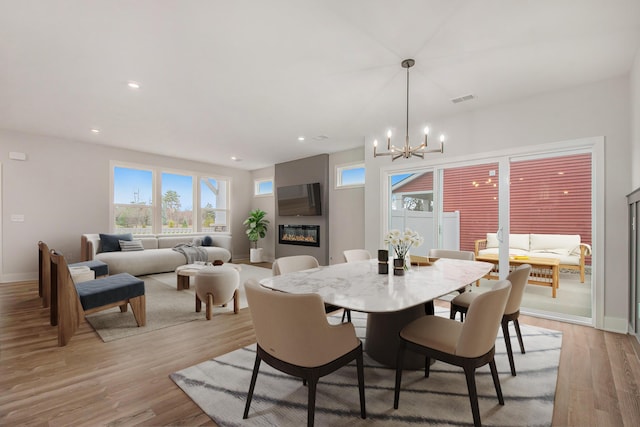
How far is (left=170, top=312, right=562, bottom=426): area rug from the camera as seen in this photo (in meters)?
1.62

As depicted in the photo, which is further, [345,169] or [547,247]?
[345,169]

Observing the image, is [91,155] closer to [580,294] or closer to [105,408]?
[105,408]

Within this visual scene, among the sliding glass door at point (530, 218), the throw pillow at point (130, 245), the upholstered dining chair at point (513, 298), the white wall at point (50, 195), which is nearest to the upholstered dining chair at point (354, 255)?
the upholstered dining chair at point (513, 298)

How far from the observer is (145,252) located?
5586mm

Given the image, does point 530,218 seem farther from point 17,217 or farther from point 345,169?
point 17,217

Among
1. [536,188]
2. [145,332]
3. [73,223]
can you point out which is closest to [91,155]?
[73,223]

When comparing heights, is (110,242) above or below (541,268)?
above

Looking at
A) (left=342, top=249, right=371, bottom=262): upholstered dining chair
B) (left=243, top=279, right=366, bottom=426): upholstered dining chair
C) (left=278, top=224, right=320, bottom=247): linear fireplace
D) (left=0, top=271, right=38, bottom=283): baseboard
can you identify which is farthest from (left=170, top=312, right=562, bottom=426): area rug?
(left=0, top=271, right=38, bottom=283): baseboard

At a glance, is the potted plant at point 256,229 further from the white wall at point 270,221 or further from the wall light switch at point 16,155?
the wall light switch at point 16,155

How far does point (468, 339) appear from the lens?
149cm

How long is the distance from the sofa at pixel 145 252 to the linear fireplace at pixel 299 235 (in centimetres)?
143

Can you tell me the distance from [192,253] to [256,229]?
201cm

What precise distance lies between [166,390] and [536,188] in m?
4.67

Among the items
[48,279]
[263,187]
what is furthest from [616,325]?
[263,187]
